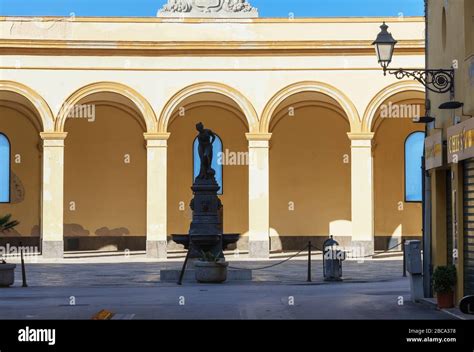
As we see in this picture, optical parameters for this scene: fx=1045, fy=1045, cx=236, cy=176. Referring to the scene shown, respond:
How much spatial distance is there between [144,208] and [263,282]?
16.5 m

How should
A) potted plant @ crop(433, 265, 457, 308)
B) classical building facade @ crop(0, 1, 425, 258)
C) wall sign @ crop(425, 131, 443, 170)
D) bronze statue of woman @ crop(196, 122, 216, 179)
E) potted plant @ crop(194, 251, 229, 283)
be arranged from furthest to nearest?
classical building facade @ crop(0, 1, 425, 258) < bronze statue of woman @ crop(196, 122, 216, 179) < potted plant @ crop(194, 251, 229, 283) < wall sign @ crop(425, 131, 443, 170) < potted plant @ crop(433, 265, 457, 308)

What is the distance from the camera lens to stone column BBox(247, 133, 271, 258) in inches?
1353

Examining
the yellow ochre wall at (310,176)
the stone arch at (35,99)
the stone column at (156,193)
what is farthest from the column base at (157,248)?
the yellow ochre wall at (310,176)

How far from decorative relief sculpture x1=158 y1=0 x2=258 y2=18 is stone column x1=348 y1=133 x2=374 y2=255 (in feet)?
18.6

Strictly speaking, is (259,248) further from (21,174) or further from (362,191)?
(21,174)

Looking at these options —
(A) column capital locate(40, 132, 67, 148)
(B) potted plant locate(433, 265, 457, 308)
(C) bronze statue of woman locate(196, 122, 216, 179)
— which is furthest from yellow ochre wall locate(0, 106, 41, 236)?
(B) potted plant locate(433, 265, 457, 308)

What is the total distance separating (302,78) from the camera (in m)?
34.4

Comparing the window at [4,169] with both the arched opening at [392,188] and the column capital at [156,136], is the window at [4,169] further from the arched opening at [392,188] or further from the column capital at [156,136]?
the arched opening at [392,188]

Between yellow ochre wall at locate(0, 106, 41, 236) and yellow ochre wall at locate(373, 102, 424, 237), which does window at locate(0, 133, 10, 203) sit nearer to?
yellow ochre wall at locate(0, 106, 41, 236)

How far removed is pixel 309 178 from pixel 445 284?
23.6 m

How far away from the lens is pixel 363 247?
34375 millimetres

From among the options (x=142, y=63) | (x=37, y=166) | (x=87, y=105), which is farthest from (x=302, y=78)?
(x=37, y=166)

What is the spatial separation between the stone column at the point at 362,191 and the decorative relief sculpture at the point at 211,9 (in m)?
5.66
